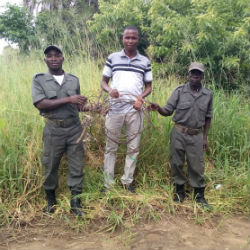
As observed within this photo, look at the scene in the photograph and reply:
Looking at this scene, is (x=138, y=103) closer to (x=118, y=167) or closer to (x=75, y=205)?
(x=118, y=167)

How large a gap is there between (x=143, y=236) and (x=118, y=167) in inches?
46.4

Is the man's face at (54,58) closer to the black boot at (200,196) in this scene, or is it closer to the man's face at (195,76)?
the man's face at (195,76)

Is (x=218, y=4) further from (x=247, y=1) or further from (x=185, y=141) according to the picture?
(x=185, y=141)

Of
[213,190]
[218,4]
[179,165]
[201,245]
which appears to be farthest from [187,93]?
[218,4]

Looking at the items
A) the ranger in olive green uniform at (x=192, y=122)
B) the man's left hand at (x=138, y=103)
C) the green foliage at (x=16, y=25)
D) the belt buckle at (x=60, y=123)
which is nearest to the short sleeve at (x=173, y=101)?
the ranger in olive green uniform at (x=192, y=122)

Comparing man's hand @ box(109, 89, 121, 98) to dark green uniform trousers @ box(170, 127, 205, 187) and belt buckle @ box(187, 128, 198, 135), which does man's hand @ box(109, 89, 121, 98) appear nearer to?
dark green uniform trousers @ box(170, 127, 205, 187)

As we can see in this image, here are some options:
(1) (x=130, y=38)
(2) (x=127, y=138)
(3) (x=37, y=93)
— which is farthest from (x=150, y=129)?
(3) (x=37, y=93)

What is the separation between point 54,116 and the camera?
9.28 ft

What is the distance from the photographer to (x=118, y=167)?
3.67 metres

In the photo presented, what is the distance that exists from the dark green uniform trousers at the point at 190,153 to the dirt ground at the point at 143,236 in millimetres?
502

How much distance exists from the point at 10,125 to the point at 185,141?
2.14 meters

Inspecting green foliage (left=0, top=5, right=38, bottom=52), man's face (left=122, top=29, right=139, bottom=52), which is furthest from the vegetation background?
green foliage (left=0, top=5, right=38, bottom=52)

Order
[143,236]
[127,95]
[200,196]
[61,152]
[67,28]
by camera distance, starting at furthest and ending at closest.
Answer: [67,28] → [200,196] → [127,95] → [61,152] → [143,236]

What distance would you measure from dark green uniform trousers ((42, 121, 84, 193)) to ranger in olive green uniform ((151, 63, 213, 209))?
0.96m
